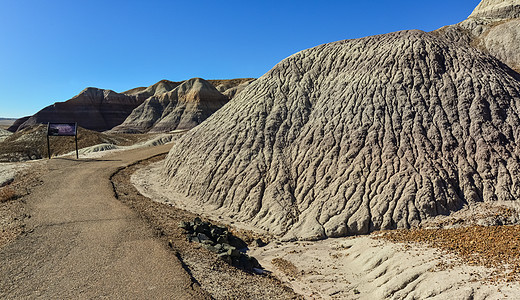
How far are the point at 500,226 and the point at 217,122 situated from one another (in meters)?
13.0

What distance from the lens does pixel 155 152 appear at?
1064 inches

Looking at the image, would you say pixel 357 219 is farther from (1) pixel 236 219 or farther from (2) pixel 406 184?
(1) pixel 236 219

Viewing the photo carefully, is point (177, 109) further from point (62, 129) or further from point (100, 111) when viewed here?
point (62, 129)

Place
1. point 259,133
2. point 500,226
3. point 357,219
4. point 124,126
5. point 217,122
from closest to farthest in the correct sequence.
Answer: point 500,226
point 357,219
point 259,133
point 217,122
point 124,126

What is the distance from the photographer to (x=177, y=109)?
6450 cm

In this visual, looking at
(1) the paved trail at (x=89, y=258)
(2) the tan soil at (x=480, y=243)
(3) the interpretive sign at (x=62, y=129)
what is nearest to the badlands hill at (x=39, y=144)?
(3) the interpretive sign at (x=62, y=129)

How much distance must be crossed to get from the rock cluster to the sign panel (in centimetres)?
1846

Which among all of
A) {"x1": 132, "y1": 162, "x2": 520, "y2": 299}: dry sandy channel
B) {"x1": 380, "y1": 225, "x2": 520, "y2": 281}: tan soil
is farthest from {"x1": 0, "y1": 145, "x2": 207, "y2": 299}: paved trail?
{"x1": 380, "y1": 225, "x2": 520, "y2": 281}: tan soil

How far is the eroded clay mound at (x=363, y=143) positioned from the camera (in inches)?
443

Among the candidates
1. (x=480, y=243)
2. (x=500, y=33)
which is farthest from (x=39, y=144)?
(x=500, y=33)

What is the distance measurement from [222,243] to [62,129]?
66.7 ft

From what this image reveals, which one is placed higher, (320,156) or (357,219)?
(320,156)

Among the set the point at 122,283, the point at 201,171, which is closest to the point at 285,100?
the point at 201,171

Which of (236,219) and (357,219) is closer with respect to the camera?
(357,219)
